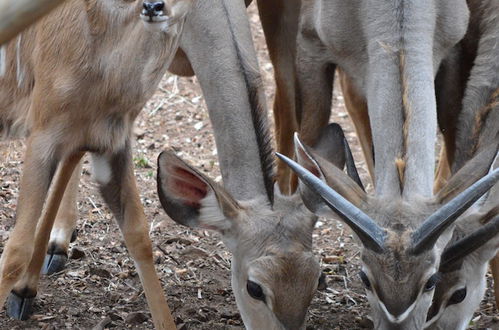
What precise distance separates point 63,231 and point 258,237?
225 centimetres

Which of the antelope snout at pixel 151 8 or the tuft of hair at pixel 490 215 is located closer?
the antelope snout at pixel 151 8

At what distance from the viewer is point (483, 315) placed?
6.98 metres

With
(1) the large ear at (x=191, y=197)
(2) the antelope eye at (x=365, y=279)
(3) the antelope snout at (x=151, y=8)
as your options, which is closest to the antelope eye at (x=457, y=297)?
(2) the antelope eye at (x=365, y=279)

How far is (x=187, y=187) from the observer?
18.5 feet

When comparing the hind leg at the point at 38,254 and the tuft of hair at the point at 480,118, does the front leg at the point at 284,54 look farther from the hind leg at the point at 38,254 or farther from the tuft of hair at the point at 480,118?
the tuft of hair at the point at 480,118

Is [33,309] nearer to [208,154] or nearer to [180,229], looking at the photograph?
[180,229]

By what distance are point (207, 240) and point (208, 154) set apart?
4.56 feet

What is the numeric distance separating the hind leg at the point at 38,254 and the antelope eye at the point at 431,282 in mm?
2165

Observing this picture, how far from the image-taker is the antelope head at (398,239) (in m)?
5.18

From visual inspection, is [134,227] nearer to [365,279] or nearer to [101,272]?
[101,272]

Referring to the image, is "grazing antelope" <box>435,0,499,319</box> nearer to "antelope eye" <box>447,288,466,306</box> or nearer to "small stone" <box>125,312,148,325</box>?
"antelope eye" <box>447,288,466,306</box>

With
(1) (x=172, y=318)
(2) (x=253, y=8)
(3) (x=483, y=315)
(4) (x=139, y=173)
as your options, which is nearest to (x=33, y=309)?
(1) (x=172, y=318)

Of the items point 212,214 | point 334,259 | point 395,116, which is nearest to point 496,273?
point 334,259

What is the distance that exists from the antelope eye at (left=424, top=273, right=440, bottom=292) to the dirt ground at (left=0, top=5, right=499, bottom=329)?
1.47 meters
